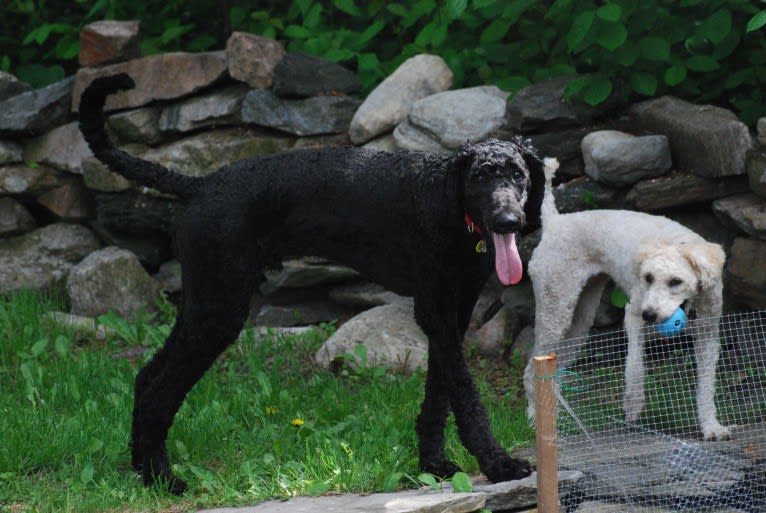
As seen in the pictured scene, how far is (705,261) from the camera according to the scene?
175 inches

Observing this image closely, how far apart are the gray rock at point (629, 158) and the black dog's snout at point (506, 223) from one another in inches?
82.5

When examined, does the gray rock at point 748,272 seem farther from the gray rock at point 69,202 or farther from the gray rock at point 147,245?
the gray rock at point 69,202

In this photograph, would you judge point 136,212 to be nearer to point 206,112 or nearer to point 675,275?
point 206,112

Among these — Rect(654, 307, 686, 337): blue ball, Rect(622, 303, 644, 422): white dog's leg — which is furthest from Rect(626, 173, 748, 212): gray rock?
Rect(654, 307, 686, 337): blue ball

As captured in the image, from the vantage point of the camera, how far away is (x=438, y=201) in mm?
3793

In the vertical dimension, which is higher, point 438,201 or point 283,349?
point 438,201

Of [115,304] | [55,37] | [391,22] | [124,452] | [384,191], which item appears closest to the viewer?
[384,191]

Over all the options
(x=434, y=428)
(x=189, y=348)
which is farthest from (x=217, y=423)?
(x=434, y=428)

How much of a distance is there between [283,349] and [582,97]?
81.5 inches

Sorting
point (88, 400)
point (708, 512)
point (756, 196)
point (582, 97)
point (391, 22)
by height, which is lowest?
point (708, 512)

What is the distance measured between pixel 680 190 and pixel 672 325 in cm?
114

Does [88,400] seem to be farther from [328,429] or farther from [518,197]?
[518,197]

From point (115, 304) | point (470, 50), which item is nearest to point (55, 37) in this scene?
point (115, 304)

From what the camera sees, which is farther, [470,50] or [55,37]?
[55,37]
